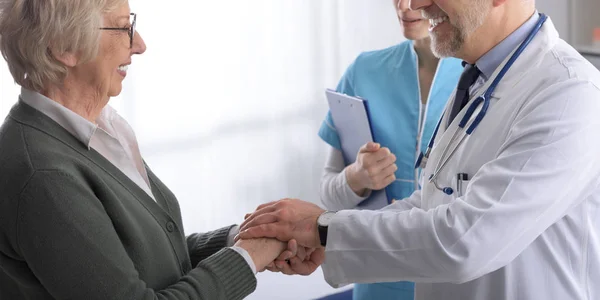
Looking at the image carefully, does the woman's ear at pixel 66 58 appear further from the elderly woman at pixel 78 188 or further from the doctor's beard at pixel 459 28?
the doctor's beard at pixel 459 28

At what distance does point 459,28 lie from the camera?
1.82 meters

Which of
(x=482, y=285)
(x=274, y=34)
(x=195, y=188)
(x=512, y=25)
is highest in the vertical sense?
(x=512, y=25)

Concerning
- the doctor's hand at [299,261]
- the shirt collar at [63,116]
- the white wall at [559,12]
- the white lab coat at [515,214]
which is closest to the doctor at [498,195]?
the white lab coat at [515,214]

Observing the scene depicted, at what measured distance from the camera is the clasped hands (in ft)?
6.20

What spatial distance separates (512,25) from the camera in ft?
5.93

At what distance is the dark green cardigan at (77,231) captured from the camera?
1448 mm

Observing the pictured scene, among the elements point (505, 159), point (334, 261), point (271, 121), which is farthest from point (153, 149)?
point (505, 159)

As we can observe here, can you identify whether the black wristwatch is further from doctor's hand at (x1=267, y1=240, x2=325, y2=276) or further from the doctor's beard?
the doctor's beard

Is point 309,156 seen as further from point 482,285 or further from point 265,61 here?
point 482,285

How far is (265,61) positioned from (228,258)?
2198 mm

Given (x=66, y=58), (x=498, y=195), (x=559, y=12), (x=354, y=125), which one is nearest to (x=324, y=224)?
(x=498, y=195)

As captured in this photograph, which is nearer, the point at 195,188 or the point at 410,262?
the point at 410,262

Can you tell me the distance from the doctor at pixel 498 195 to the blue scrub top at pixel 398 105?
61 cm

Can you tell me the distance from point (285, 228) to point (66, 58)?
2.11 feet
